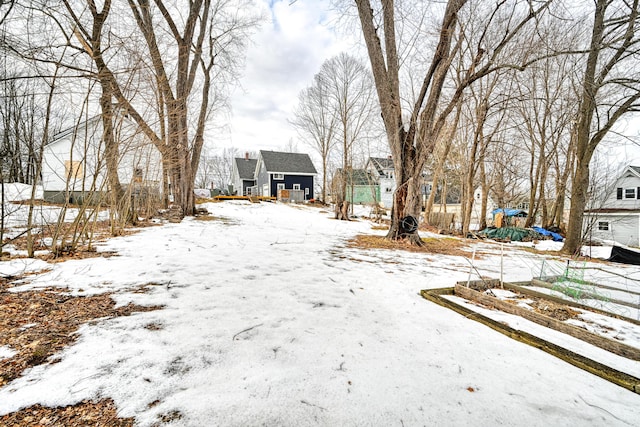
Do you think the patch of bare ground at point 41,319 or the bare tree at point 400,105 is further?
the bare tree at point 400,105

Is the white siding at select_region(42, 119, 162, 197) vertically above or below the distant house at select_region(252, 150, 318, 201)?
below

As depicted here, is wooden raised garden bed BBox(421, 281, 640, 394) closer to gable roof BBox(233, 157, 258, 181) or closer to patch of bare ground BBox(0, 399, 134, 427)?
patch of bare ground BBox(0, 399, 134, 427)

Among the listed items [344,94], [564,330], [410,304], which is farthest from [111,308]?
[344,94]

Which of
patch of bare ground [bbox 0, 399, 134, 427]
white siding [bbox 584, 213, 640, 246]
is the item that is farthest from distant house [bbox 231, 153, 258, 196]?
patch of bare ground [bbox 0, 399, 134, 427]

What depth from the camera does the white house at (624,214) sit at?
17.5 m

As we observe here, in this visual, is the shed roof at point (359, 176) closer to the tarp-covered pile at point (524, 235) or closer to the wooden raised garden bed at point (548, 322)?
the tarp-covered pile at point (524, 235)

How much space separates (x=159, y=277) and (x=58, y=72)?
248 centimetres

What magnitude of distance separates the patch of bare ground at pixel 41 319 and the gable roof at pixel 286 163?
77.8ft

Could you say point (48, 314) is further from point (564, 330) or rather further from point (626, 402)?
point (564, 330)

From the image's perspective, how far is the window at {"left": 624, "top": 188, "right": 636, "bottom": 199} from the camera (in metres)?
19.8

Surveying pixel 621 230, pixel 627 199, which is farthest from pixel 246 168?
pixel 627 199

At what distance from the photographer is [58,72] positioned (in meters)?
3.01

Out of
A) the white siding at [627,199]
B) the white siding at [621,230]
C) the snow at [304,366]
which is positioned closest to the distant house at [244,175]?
the snow at [304,366]

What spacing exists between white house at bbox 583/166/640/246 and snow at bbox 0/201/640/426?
21.1 metres
